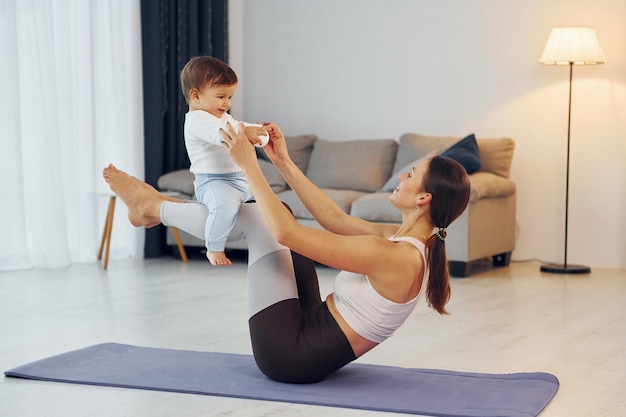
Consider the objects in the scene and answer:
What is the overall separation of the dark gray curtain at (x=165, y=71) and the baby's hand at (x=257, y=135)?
3957 mm

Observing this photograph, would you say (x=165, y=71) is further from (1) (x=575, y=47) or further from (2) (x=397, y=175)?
(1) (x=575, y=47)

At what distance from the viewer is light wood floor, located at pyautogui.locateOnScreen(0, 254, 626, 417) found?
2814 mm

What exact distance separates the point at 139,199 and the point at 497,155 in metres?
3.56

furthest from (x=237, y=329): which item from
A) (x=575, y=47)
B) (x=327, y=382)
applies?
(x=575, y=47)

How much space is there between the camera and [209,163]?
316 cm

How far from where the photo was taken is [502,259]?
6395 millimetres

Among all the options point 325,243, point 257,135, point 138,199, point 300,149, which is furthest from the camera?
point 300,149

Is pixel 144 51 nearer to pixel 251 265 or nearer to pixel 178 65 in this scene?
pixel 178 65

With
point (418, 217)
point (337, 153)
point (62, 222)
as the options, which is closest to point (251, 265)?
point (418, 217)

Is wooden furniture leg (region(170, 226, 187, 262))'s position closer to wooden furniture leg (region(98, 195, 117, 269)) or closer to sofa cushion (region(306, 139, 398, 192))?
wooden furniture leg (region(98, 195, 117, 269))

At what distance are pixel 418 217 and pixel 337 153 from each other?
3.90 meters

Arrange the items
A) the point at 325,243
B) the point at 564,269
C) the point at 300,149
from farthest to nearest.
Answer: the point at 300,149 → the point at 564,269 → the point at 325,243

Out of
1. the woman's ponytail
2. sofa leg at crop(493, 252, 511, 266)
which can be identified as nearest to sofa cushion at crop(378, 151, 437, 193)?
A: sofa leg at crop(493, 252, 511, 266)

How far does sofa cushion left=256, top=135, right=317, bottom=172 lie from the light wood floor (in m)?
1.01
